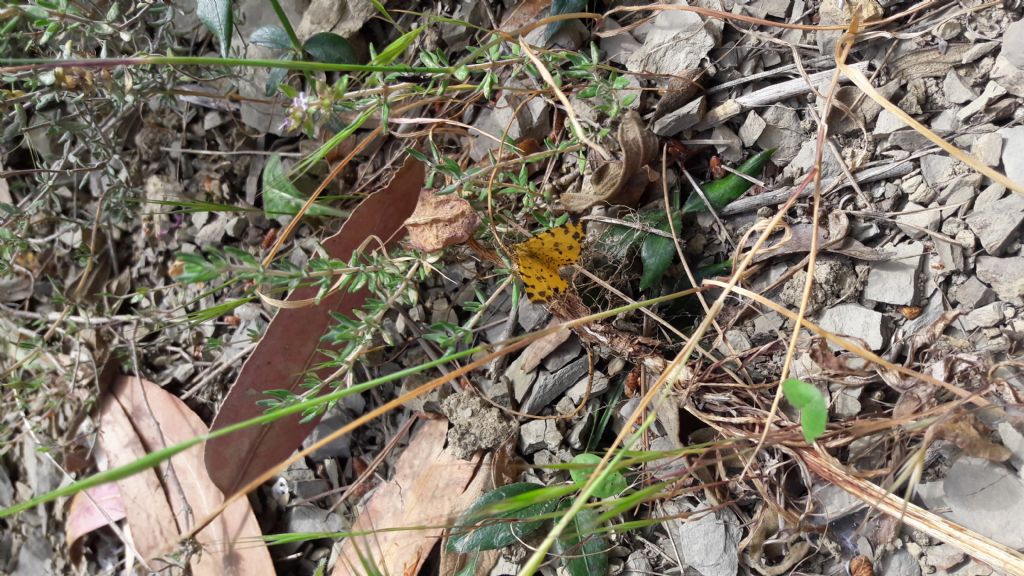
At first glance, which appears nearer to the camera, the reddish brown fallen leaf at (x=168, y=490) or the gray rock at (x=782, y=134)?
the gray rock at (x=782, y=134)

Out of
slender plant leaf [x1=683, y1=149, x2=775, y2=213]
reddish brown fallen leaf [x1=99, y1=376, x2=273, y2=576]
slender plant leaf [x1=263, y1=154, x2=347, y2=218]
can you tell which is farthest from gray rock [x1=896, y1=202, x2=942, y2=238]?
reddish brown fallen leaf [x1=99, y1=376, x2=273, y2=576]

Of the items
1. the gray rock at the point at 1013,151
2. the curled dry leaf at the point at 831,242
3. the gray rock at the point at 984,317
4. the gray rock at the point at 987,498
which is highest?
the gray rock at the point at 1013,151

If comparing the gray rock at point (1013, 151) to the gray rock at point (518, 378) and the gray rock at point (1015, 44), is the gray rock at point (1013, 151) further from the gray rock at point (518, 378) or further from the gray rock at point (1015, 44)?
the gray rock at point (518, 378)

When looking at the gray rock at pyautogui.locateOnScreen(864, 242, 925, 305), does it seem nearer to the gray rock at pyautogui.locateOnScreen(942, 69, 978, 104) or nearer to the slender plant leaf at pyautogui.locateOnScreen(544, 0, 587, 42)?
the gray rock at pyautogui.locateOnScreen(942, 69, 978, 104)

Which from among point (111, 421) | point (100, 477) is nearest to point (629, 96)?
point (100, 477)

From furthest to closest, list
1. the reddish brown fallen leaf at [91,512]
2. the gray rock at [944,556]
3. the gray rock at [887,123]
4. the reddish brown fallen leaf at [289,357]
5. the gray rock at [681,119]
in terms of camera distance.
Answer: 1. the reddish brown fallen leaf at [91,512]
2. the reddish brown fallen leaf at [289,357]
3. the gray rock at [681,119]
4. the gray rock at [887,123]
5. the gray rock at [944,556]

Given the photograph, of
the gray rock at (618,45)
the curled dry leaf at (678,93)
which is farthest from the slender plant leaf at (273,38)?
the curled dry leaf at (678,93)
